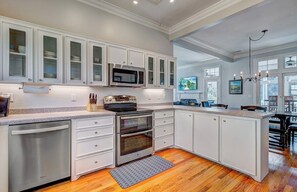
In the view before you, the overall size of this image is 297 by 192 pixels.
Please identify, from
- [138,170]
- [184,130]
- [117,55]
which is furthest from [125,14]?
[138,170]

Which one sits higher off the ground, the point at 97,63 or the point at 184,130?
the point at 97,63

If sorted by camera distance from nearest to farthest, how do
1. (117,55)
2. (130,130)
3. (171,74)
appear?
(130,130) < (117,55) < (171,74)

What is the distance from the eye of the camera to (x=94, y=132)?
246 cm

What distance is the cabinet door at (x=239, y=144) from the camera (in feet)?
7.73

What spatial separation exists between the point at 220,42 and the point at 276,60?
243 centimetres

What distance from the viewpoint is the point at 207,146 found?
2990 mm

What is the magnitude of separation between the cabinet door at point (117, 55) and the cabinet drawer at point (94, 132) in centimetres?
127

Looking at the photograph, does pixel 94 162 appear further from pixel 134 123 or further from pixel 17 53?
pixel 17 53

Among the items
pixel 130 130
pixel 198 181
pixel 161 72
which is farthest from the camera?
pixel 161 72

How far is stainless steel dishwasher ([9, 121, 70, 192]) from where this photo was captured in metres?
1.86

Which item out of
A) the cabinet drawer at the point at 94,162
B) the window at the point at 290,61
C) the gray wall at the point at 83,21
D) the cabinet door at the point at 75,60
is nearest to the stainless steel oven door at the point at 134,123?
the cabinet drawer at the point at 94,162

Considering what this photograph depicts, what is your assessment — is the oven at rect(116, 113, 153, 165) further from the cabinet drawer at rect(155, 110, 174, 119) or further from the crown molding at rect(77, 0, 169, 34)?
the crown molding at rect(77, 0, 169, 34)

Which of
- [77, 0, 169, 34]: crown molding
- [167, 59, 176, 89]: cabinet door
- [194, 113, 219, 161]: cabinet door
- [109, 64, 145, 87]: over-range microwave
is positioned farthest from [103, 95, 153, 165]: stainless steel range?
[77, 0, 169, 34]: crown molding

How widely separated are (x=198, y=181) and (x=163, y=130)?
1.32m
